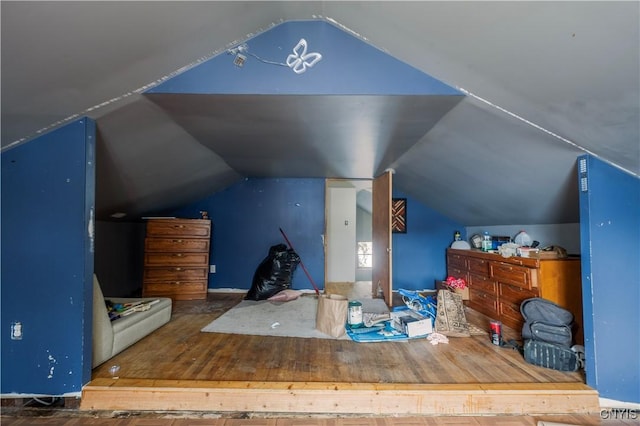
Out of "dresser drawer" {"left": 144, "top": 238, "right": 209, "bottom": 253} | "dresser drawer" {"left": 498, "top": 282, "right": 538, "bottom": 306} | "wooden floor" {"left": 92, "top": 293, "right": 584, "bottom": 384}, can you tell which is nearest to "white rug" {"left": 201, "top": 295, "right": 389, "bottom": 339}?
"wooden floor" {"left": 92, "top": 293, "right": 584, "bottom": 384}

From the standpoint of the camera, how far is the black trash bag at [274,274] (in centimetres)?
402

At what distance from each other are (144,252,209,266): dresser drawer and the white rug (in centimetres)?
88

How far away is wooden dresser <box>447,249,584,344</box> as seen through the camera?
7.97 feet

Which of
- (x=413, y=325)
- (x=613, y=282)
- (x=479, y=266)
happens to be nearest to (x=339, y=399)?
(x=413, y=325)

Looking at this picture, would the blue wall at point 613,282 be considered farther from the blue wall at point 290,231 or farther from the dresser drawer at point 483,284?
the blue wall at point 290,231

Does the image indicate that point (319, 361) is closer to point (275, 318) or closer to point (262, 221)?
point (275, 318)

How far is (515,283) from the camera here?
2740 mm

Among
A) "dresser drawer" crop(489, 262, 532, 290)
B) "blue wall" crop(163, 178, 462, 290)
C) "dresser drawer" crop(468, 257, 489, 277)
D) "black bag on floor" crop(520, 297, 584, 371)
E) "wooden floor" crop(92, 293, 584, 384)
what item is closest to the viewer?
"wooden floor" crop(92, 293, 584, 384)

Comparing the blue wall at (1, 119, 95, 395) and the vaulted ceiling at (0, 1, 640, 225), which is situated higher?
the vaulted ceiling at (0, 1, 640, 225)

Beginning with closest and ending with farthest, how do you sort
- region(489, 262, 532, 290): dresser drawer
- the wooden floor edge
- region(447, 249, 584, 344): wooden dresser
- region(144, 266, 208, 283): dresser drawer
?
the wooden floor edge < region(447, 249, 584, 344): wooden dresser < region(489, 262, 532, 290): dresser drawer < region(144, 266, 208, 283): dresser drawer

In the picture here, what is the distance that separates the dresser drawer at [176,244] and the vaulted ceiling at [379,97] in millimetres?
Result: 1097

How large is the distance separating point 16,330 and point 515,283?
3921mm

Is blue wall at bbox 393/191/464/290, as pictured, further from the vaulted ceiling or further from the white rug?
the vaulted ceiling

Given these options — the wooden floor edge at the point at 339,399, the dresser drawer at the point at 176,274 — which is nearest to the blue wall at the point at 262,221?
the dresser drawer at the point at 176,274
